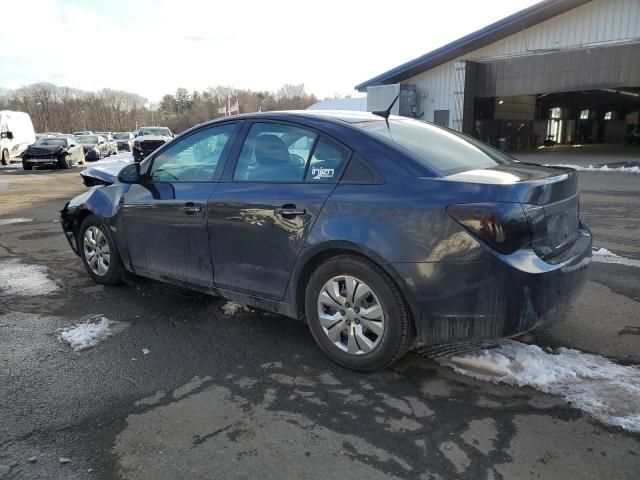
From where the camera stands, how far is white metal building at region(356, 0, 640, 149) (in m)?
20.3

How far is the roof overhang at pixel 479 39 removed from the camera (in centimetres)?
2041

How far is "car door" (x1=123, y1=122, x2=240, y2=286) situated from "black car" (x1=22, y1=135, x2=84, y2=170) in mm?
21207

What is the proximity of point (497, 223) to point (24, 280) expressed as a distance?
16.5 feet

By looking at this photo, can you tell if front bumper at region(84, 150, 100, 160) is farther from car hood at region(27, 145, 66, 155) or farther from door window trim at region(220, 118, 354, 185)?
door window trim at region(220, 118, 354, 185)

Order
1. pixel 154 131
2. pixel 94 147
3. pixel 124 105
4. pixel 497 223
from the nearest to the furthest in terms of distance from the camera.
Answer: pixel 497 223 < pixel 154 131 < pixel 94 147 < pixel 124 105

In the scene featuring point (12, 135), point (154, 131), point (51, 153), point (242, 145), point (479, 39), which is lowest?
point (51, 153)

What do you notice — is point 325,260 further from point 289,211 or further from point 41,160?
point 41,160

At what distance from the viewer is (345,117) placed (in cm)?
378

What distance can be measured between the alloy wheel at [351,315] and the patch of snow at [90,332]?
6.00 feet

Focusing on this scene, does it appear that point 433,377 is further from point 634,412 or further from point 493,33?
point 493,33

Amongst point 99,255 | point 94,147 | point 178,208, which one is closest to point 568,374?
point 178,208

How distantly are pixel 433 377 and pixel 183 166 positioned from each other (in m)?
2.66

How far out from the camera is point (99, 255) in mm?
5223

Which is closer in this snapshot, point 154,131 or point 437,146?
point 437,146
